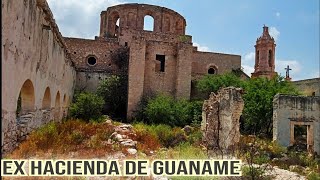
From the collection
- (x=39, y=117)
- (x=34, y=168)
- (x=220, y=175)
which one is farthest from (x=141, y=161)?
(x=39, y=117)

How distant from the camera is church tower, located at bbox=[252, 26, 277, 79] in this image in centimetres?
2917

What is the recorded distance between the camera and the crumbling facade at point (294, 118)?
675 inches

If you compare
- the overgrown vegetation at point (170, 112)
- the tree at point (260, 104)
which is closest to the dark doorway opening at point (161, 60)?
the overgrown vegetation at point (170, 112)

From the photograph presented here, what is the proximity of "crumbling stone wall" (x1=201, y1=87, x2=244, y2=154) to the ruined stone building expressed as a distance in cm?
611

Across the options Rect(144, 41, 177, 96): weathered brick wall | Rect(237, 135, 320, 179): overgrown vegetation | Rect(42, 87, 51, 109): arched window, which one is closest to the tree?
Rect(237, 135, 320, 179): overgrown vegetation

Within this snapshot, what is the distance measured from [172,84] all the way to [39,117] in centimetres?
1514

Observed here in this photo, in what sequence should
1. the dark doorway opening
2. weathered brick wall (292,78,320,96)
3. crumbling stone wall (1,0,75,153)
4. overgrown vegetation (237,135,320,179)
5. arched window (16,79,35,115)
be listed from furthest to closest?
weathered brick wall (292,78,320,96)
the dark doorway opening
overgrown vegetation (237,135,320,179)
arched window (16,79,35,115)
crumbling stone wall (1,0,75,153)

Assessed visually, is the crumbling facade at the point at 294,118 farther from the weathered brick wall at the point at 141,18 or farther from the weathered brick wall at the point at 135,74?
the weathered brick wall at the point at 141,18

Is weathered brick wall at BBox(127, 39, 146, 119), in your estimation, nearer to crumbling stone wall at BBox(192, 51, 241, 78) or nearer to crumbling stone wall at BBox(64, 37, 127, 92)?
crumbling stone wall at BBox(64, 37, 127, 92)

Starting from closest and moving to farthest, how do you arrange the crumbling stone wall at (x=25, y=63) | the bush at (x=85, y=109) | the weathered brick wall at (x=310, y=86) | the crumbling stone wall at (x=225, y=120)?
the crumbling stone wall at (x=25, y=63), the crumbling stone wall at (x=225, y=120), the bush at (x=85, y=109), the weathered brick wall at (x=310, y=86)

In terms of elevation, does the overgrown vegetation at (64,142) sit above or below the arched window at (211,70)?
below

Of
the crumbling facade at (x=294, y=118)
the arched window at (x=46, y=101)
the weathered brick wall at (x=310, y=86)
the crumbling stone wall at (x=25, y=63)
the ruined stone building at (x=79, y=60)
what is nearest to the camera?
the crumbling stone wall at (x=25, y=63)

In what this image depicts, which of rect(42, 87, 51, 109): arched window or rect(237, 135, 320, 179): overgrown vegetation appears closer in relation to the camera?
rect(237, 135, 320, 179): overgrown vegetation

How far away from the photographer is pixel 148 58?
24.4 meters
